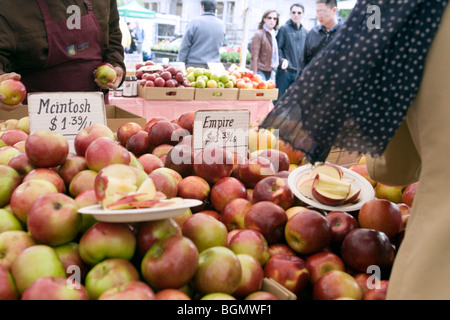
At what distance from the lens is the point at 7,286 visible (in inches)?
36.0

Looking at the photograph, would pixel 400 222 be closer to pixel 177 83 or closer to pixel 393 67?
pixel 393 67

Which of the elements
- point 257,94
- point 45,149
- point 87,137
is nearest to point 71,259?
point 45,149

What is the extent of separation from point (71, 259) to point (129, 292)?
0.28 metres

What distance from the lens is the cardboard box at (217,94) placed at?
16.0 feet

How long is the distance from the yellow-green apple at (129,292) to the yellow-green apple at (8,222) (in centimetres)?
43

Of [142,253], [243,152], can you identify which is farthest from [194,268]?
[243,152]

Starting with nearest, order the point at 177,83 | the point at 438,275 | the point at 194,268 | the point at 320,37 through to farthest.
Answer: the point at 438,275 < the point at 194,268 < the point at 177,83 < the point at 320,37

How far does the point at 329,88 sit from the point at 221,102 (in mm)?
4260

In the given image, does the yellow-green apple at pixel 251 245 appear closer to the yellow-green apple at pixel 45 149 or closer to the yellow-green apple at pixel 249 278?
the yellow-green apple at pixel 249 278

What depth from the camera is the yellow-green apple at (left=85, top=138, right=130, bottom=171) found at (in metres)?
1.27

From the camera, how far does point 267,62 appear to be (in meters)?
7.26

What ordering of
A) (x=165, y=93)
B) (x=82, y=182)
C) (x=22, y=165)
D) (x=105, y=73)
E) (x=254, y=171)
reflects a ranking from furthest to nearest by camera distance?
(x=165, y=93) → (x=105, y=73) → (x=254, y=171) → (x=22, y=165) → (x=82, y=182)

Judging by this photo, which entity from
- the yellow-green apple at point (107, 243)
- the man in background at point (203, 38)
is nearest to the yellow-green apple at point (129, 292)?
the yellow-green apple at point (107, 243)

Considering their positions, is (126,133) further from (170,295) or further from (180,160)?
(170,295)
